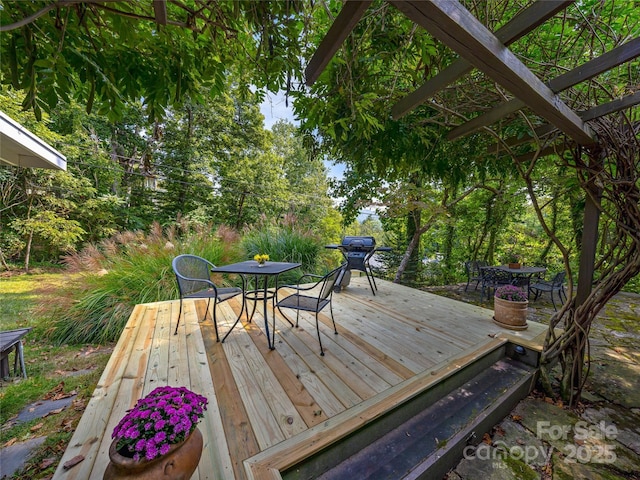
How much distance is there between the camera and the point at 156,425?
0.93 meters

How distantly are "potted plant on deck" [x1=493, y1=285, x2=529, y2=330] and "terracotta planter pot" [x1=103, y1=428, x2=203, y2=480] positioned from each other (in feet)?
11.3

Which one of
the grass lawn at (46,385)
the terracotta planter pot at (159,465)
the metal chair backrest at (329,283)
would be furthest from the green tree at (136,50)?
the grass lawn at (46,385)

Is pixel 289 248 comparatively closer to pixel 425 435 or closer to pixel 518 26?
pixel 425 435

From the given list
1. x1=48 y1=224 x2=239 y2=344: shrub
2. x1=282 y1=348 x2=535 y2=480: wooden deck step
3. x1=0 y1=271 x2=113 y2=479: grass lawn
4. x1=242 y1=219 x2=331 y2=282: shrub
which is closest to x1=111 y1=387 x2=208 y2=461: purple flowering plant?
x1=282 y1=348 x2=535 y2=480: wooden deck step

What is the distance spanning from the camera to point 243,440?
1.35m

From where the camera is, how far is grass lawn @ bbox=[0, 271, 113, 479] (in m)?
1.58

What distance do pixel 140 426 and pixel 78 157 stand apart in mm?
11206

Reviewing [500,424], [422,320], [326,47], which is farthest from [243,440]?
[422,320]

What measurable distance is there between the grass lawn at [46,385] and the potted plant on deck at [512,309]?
4231 mm

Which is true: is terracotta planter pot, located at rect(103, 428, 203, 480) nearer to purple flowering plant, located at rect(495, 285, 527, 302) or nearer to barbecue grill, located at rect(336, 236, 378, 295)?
barbecue grill, located at rect(336, 236, 378, 295)

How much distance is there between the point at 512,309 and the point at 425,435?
211cm

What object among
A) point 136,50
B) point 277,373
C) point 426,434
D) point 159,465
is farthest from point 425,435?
point 136,50

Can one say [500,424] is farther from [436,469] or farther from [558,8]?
[558,8]

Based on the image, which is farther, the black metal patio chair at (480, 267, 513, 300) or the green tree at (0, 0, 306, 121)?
the black metal patio chair at (480, 267, 513, 300)
